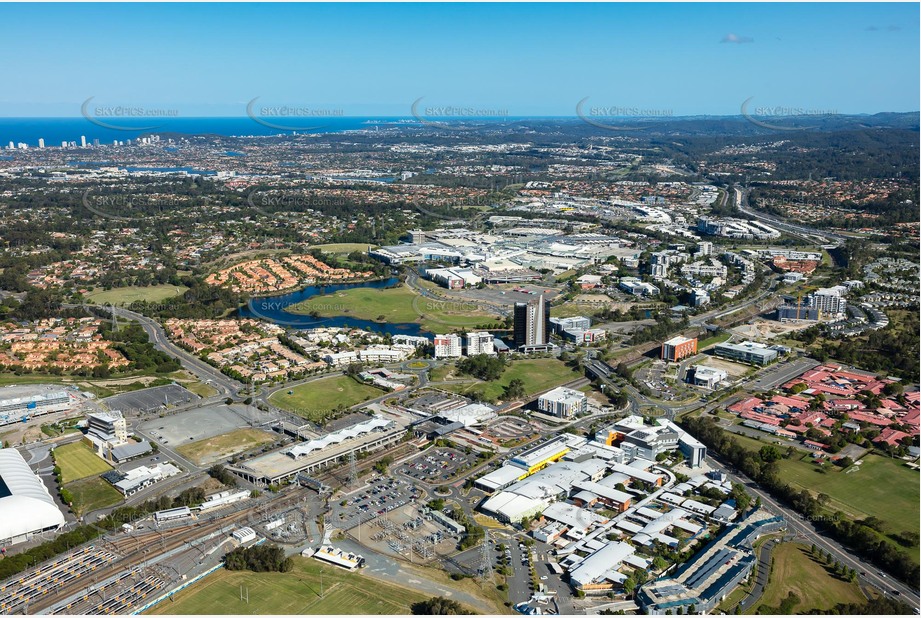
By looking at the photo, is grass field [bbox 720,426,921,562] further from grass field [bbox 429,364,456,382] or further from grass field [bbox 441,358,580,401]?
grass field [bbox 429,364,456,382]

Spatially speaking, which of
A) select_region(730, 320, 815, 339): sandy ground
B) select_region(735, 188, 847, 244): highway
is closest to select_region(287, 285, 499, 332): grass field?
select_region(730, 320, 815, 339): sandy ground

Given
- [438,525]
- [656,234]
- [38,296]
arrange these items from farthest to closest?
[656,234] → [38,296] → [438,525]

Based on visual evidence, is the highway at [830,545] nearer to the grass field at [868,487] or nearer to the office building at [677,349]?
the grass field at [868,487]

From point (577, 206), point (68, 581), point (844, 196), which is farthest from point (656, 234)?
point (68, 581)

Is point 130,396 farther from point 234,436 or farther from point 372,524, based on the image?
point 372,524

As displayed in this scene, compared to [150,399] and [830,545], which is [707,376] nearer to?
[830,545]
